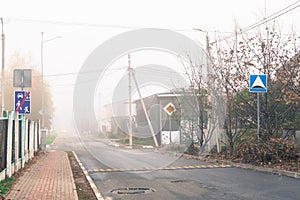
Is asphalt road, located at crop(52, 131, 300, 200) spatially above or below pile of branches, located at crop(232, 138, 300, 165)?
below

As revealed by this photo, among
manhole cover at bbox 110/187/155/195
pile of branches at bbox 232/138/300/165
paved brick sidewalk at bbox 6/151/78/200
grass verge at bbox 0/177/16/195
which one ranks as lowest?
manhole cover at bbox 110/187/155/195

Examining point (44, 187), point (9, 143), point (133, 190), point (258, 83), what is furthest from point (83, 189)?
point (258, 83)

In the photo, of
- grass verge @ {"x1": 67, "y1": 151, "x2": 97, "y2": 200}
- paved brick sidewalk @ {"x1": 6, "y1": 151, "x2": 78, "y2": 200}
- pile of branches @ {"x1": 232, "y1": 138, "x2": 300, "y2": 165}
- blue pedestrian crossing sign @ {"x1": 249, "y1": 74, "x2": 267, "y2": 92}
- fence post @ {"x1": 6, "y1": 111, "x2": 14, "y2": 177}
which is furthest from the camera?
blue pedestrian crossing sign @ {"x1": 249, "y1": 74, "x2": 267, "y2": 92}

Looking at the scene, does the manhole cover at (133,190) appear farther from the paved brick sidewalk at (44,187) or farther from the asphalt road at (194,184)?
the paved brick sidewalk at (44,187)

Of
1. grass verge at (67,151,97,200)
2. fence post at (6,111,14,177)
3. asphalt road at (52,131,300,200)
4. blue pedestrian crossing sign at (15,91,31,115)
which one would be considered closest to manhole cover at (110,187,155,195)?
asphalt road at (52,131,300,200)

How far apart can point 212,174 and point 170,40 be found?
12071 mm

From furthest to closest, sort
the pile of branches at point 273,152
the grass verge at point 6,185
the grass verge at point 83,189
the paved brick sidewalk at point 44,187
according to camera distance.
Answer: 1. the pile of branches at point 273,152
2. the grass verge at point 83,189
3. the grass verge at point 6,185
4. the paved brick sidewalk at point 44,187

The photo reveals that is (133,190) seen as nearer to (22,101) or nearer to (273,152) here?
(273,152)

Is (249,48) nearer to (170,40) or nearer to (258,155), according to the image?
(258,155)

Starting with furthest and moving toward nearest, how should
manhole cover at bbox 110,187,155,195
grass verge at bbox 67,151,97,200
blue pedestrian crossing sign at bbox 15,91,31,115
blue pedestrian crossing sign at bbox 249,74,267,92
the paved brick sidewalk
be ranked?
blue pedestrian crossing sign at bbox 15,91,31,115 < blue pedestrian crossing sign at bbox 249,74,267,92 < manhole cover at bbox 110,187,155,195 < grass verge at bbox 67,151,97,200 < the paved brick sidewalk

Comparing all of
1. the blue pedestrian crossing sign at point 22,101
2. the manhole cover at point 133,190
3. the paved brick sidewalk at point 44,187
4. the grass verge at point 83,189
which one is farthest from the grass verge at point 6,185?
the blue pedestrian crossing sign at point 22,101

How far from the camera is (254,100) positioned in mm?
17906

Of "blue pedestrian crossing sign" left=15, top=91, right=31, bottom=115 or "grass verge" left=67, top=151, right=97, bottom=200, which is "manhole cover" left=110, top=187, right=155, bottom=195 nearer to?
"grass verge" left=67, top=151, right=97, bottom=200

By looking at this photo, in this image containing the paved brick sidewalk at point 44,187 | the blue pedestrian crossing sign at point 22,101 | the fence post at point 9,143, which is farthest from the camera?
the blue pedestrian crossing sign at point 22,101
